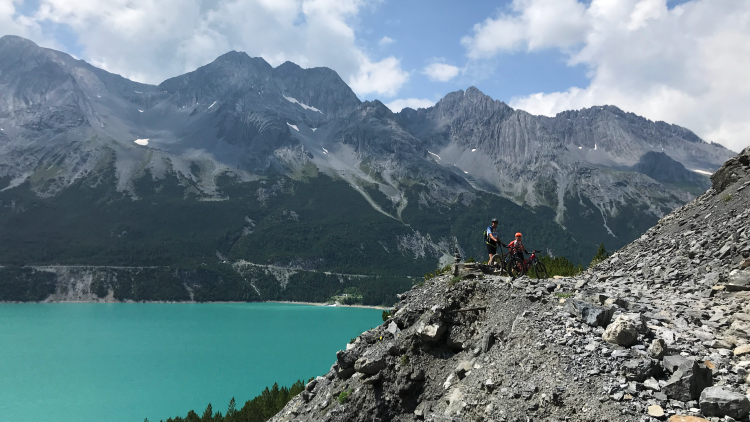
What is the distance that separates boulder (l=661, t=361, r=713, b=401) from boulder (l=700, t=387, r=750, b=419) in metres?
0.29

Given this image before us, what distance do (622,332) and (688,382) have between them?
1748mm

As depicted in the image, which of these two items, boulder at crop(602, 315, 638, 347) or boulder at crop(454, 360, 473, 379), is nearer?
boulder at crop(602, 315, 638, 347)

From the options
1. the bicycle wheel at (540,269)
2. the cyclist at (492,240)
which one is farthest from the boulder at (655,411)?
the cyclist at (492,240)

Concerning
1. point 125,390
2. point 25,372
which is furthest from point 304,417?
point 25,372

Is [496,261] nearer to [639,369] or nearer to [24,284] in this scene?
[639,369]

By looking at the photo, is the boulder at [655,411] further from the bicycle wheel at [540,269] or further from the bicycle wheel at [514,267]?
the bicycle wheel at [540,269]

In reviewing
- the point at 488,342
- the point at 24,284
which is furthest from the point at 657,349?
the point at 24,284

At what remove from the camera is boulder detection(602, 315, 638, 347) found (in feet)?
31.0

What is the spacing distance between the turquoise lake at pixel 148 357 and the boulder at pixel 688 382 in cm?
7632

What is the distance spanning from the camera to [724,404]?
Result: 7.23 meters

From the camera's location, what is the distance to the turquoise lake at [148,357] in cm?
7344

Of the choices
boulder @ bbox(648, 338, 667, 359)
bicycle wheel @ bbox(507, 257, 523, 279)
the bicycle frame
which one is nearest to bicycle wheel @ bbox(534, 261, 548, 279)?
the bicycle frame

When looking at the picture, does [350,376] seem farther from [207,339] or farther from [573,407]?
[207,339]

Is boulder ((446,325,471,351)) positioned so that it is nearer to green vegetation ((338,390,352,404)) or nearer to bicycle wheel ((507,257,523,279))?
green vegetation ((338,390,352,404))
